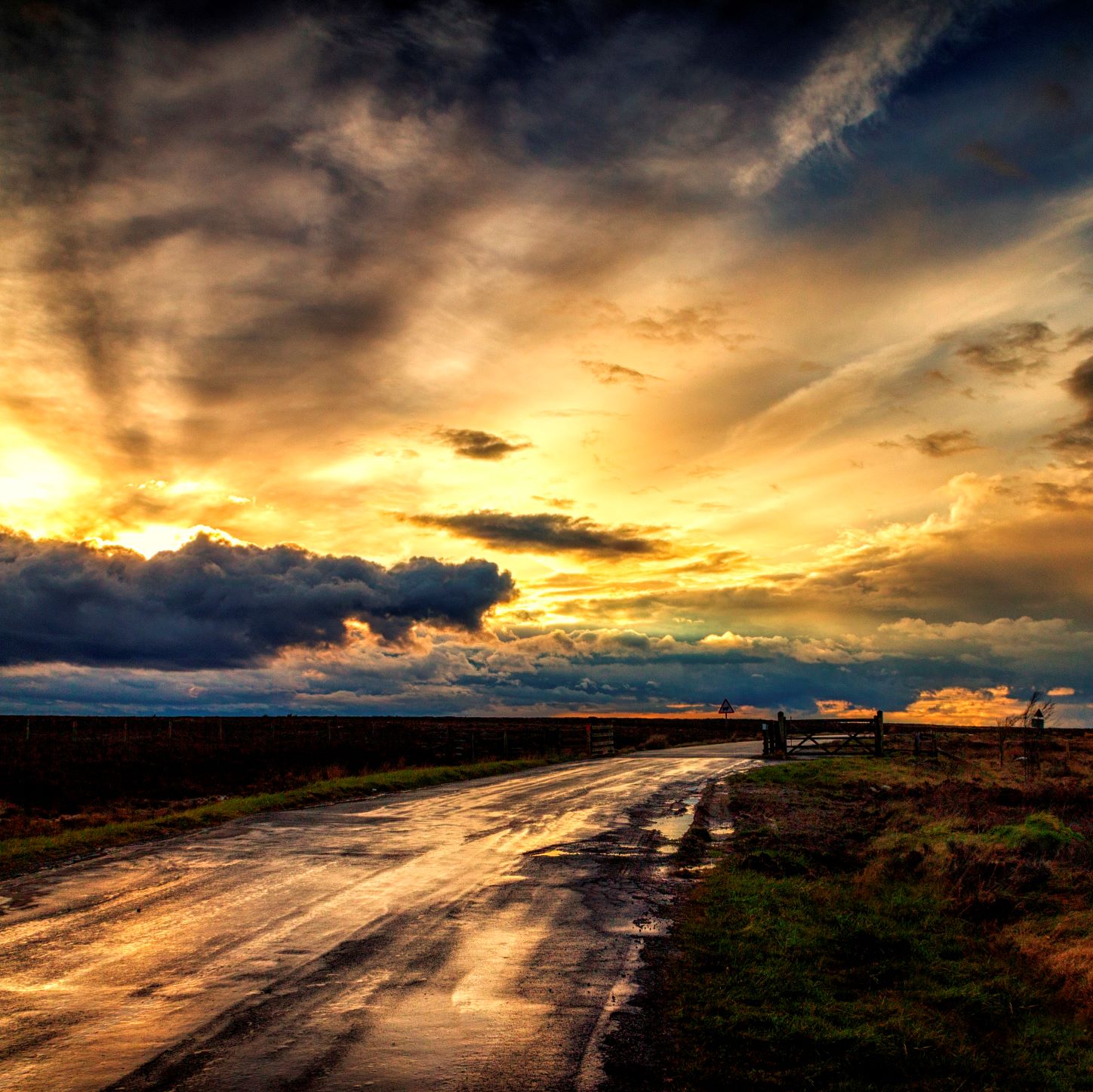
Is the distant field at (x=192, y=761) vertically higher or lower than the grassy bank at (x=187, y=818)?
lower

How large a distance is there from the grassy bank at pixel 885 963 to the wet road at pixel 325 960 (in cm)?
77

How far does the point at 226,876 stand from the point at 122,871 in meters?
1.64

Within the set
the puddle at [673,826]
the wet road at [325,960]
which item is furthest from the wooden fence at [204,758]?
the wet road at [325,960]

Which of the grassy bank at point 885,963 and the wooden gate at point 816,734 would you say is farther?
the wooden gate at point 816,734

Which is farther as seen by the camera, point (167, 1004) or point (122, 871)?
point (122, 871)

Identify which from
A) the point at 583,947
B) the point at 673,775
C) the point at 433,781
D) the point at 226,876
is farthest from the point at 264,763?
the point at 583,947

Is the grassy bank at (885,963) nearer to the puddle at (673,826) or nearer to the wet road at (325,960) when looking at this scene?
the wet road at (325,960)

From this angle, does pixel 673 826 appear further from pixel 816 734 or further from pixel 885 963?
pixel 816 734

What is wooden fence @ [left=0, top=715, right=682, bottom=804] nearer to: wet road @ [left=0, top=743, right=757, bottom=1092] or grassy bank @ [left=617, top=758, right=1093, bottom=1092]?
wet road @ [left=0, top=743, right=757, bottom=1092]

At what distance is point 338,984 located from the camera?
25.8ft

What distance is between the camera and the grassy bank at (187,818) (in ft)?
47.9

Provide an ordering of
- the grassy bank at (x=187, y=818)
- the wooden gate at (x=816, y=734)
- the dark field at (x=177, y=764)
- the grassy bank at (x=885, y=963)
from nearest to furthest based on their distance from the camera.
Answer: the grassy bank at (x=885, y=963) < the grassy bank at (x=187, y=818) < the dark field at (x=177, y=764) < the wooden gate at (x=816, y=734)

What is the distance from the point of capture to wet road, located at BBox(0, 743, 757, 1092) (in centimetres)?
613

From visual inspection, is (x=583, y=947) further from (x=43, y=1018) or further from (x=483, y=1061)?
(x=43, y=1018)
